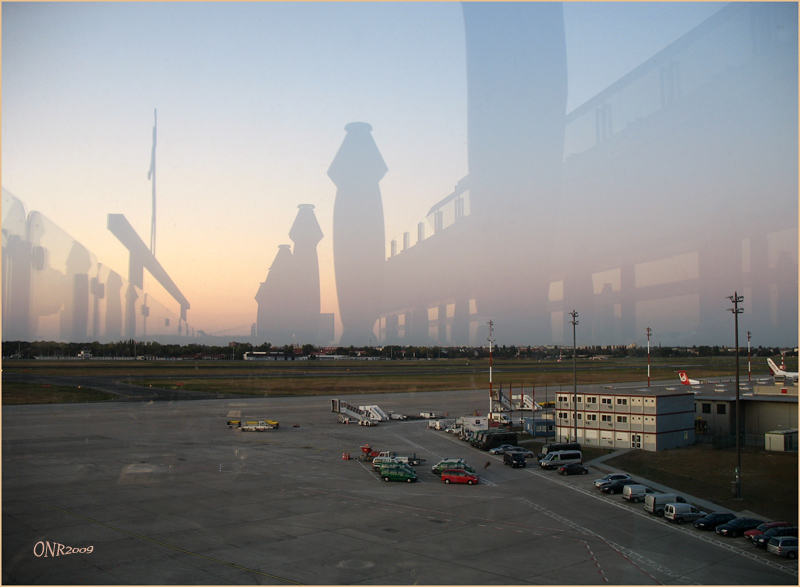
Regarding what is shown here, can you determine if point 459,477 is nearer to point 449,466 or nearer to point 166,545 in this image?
point 449,466

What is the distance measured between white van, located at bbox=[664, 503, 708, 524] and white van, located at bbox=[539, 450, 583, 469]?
28.6 ft

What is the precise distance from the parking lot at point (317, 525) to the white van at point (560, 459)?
0.57 m

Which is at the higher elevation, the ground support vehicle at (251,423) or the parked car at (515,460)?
the parked car at (515,460)

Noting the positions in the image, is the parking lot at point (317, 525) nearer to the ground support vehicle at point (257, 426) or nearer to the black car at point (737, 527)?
the black car at point (737, 527)

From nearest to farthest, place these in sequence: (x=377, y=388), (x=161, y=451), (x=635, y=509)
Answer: (x=635, y=509)
(x=161, y=451)
(x=377, y=388)

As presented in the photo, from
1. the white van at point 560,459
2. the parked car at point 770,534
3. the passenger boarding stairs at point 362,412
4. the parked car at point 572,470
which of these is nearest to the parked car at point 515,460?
the white van at point 560,459

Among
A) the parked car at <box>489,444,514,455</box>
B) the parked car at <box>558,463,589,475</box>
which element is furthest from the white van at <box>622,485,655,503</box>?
the parked car at <box>489,444,514,455</box>

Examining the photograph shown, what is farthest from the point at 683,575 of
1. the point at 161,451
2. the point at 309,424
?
the point at 309,424

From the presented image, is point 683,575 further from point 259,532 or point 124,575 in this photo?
point 124,575

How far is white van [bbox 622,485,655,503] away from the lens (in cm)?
1862

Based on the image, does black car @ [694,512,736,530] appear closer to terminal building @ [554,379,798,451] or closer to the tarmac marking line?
the tarmac marking line

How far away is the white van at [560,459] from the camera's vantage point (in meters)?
24.8

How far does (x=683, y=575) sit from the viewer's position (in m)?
11.7

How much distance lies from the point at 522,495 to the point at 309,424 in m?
23.0
